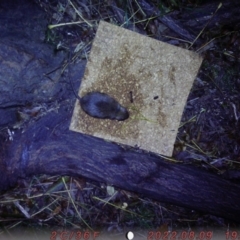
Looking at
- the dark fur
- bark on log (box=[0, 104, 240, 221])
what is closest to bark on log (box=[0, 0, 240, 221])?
bark on log (box=[0, 104, 240, 221])

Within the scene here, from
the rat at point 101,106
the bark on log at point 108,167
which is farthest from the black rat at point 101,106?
the bark on log at point 108,167

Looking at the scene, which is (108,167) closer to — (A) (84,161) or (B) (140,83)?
(A) (84,161)

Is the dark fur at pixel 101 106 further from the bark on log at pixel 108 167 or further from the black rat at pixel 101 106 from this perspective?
the bark on log at pixel 108 167

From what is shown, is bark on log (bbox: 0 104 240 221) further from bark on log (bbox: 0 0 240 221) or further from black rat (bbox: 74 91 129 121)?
black rat (bbox: 74 91 129 121)

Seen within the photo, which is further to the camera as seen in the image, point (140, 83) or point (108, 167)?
point (140, 83)

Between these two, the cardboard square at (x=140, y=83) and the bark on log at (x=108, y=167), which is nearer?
the bark on log at (x=108, y=167)

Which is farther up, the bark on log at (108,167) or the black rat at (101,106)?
the black rat at (101,106)

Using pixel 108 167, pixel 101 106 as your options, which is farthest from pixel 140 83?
pixel 108 167

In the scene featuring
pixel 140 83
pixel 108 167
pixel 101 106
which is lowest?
pixel 108 167
